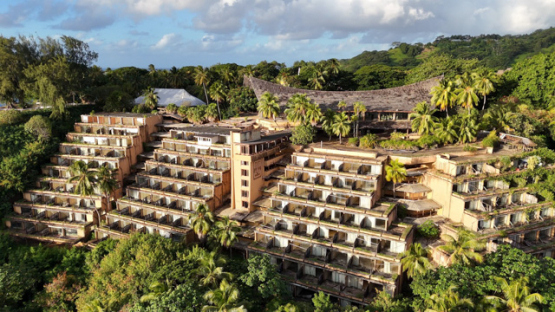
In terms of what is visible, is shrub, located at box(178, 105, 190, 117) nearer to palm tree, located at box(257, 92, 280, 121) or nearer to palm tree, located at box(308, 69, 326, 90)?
palm tree, located at box(257, 92, 280, 121)

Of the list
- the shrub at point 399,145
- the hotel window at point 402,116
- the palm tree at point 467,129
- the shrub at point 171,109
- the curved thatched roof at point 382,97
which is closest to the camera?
the shrub at point 399,145

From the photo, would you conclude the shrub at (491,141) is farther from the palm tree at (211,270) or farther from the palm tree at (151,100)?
the palm tree at (151,100)

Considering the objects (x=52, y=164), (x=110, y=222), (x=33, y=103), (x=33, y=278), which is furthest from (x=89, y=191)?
(x=33, y=103)

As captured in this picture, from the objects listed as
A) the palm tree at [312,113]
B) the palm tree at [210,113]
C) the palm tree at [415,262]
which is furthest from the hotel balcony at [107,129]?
the palm tree at [415,262]

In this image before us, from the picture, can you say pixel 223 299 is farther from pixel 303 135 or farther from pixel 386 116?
pixel 386 116

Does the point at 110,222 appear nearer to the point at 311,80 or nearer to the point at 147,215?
the point at 147,215

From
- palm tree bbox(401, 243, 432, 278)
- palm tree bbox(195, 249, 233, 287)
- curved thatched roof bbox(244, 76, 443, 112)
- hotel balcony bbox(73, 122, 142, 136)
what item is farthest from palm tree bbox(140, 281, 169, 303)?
curved thatched roof bbox(244, 76, 443, 112)
